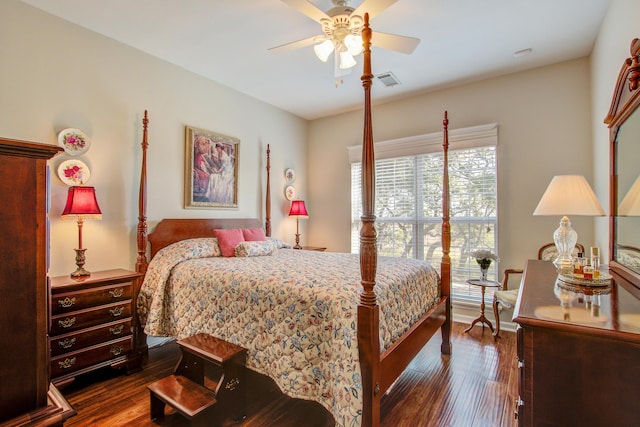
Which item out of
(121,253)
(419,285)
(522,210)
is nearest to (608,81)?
(522,210)

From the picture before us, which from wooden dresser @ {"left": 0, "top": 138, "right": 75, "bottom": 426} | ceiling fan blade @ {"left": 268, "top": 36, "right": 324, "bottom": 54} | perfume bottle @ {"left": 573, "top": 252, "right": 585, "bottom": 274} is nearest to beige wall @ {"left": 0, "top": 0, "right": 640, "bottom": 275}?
perfume bottle @ {"left": 573, "top": 252, "right": 585, "bottom": 274}

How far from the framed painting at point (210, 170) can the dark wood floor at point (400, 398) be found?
1.67 meters

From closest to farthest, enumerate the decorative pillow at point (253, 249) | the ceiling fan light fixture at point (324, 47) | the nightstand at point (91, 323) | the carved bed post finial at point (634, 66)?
the carved bed post finial at point (634, 66)
the nightstand at point (91, 323)
the ceiling fan light fixture at point (324, 47)
the decorative pillow at point (253, 249)

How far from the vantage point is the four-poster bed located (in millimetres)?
1620

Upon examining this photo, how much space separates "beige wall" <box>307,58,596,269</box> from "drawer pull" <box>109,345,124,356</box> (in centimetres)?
380

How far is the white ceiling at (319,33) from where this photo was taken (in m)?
2.41

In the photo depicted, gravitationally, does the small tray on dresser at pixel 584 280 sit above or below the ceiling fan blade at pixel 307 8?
below

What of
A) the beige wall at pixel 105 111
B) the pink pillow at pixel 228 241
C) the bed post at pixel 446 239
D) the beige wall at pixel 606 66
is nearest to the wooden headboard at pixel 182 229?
the beige wall at pixel 105 111

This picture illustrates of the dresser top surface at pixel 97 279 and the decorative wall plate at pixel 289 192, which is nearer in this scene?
the dresser top surface at pixel 97 279

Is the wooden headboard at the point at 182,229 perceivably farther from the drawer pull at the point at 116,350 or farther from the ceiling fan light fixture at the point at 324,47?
the ceiling fan light fixture at the point at 324,47

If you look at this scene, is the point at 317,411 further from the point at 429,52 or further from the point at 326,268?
the point at 429,52

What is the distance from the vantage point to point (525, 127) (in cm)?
346

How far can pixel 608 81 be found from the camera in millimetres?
2439

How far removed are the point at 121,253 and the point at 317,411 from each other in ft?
7.29
